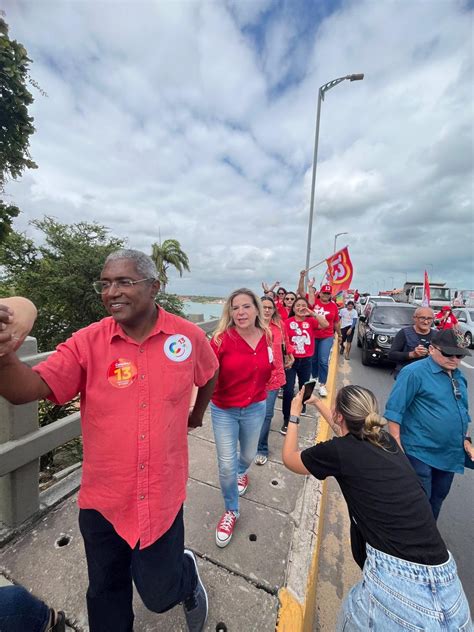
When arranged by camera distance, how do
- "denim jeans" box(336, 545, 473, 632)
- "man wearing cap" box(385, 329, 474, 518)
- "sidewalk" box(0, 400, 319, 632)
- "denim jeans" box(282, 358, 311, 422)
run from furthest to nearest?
"denim jeans" box(282, 358, 311, 422), "man wearing cap" box(385, 329, 474, 518), "sidewalk" box(0, 400, 319, 632), "denim jeans" box(336, 545, 473, 632)

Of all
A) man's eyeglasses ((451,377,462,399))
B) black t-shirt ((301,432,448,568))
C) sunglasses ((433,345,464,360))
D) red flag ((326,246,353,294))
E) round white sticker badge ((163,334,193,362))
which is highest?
red flag ((326,246,353,294))

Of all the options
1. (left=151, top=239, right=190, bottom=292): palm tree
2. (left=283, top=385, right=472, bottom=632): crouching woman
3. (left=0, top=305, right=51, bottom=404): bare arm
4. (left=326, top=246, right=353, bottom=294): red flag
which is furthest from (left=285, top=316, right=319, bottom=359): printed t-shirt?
(left=151, top=239, right=190, bottom=292): palm tree

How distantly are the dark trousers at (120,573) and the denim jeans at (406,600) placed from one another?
0.88 m

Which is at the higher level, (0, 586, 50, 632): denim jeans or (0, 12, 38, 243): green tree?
(0, 12, 38, 243): green tree

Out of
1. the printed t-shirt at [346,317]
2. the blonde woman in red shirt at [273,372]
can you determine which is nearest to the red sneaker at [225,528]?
the blonde woman in red shirt at [273,372]

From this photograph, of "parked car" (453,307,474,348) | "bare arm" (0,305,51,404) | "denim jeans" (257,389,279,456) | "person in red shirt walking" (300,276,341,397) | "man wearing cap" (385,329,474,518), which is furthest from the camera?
"parked car" (453,307,474,348)

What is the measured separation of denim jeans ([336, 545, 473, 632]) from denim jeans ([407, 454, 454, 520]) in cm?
121

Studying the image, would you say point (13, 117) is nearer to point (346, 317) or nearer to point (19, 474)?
point (19, 474)

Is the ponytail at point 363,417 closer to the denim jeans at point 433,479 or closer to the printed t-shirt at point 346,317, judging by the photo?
the denim jeans at point 433,479

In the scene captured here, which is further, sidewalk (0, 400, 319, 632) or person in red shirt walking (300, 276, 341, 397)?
person in red shirt walking (300, 276, 341, 397)

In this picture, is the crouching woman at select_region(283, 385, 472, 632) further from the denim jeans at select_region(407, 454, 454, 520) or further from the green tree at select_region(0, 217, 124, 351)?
the green tree at select_region(0, 217, 124, 351)

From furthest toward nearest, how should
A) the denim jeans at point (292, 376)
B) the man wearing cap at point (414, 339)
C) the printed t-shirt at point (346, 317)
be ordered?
the printed t-shirt at point (346, 317)
the denim jeans at point (292, 376)
the man wearing cap at point (414, 339)

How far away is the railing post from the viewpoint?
2096 mm

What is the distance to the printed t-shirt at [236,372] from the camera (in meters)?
2.43
